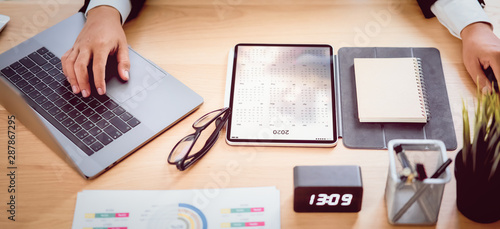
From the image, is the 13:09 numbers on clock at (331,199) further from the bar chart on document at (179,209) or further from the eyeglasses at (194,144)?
the eyeglasses at (194,144)

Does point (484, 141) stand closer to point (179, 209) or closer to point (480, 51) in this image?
point (480, 51)

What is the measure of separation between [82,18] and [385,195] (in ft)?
2.99

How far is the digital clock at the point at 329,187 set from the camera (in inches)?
27.4

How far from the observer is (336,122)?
0.86 m

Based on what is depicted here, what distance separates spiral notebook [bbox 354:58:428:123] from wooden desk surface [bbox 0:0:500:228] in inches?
3.2

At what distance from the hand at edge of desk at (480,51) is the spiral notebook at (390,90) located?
125mm

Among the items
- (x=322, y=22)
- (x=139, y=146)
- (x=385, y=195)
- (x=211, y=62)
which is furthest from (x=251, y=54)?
(x=385, y=195)

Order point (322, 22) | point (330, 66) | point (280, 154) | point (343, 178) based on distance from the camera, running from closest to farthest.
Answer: point (343, 178)
point (280, 154)
point (330, 66)
point (322, 22)

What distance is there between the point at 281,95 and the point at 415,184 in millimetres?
362

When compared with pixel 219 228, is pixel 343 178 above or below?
above

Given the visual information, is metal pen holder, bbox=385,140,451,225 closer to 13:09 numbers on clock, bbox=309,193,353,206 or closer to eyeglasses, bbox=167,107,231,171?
13:09 numbers on clock, bbox=309,193,353,206

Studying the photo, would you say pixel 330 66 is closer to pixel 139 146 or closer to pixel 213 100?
pixel 213 100

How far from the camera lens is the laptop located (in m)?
0.84

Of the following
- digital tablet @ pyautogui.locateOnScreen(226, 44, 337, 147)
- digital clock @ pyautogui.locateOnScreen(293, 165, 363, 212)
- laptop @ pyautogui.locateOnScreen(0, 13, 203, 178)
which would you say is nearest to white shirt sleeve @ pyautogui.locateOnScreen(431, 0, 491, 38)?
digital tablet @ pyautogui.locateOnScreen(226, 44, 337, 147)
